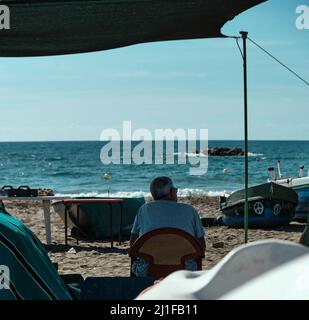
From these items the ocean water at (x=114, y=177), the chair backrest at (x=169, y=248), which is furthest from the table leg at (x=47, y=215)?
the ocean water at (x=114, y=177)

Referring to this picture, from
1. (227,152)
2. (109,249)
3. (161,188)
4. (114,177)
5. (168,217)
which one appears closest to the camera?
(168,217)

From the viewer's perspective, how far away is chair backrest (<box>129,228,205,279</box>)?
309cm

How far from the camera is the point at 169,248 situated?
10.2 feet

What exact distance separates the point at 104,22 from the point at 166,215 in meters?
1.09

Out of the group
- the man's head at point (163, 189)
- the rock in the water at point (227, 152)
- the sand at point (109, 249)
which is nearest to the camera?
the man's head at point (163, 189)

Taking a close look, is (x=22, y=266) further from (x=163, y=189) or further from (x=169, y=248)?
(x=163, y=189)

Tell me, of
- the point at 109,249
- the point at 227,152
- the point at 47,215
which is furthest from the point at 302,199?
the point at 227,152

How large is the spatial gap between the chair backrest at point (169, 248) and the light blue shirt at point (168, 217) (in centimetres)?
19

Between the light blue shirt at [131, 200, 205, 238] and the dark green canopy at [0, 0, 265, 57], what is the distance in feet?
3.15

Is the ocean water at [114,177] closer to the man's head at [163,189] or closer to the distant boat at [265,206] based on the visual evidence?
the distant boat at [265,206]

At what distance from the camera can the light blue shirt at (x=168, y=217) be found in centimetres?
334

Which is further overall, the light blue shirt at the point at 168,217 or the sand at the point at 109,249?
the sand at the point at 109,249
